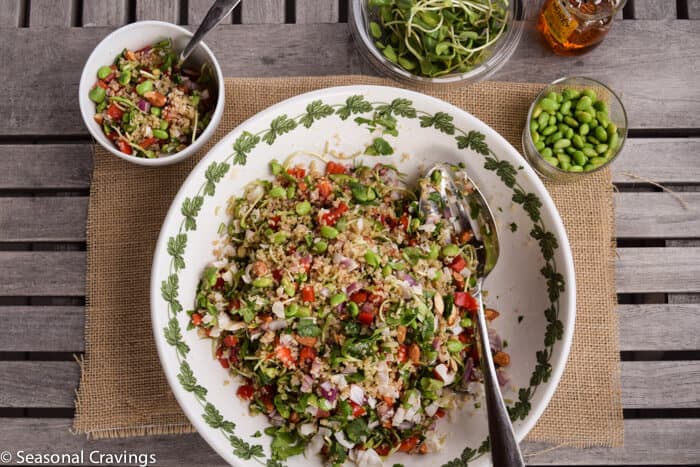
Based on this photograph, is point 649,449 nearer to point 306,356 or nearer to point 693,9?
point 306,356

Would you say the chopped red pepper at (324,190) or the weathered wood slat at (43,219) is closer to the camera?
the chopped red pepper at (324,190)

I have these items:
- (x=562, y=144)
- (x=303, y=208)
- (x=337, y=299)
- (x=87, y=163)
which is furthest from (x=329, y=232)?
(x=87, y=163)

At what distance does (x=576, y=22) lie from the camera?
9.14 ft

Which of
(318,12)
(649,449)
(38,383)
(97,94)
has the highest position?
(318,12)

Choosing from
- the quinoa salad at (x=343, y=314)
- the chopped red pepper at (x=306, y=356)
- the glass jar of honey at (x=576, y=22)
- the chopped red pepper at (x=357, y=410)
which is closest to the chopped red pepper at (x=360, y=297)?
the quinoa salad at (x=343, y=314)

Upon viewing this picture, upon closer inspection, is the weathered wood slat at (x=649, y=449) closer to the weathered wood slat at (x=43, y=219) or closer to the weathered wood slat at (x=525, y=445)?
the weathered wood slat at (x=525, y=445)

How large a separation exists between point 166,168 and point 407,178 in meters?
1.22

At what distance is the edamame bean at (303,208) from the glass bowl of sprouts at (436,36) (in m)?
0.85

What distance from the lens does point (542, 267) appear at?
2.58 m

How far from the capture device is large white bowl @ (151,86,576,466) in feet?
8.07

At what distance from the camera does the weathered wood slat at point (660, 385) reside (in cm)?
297

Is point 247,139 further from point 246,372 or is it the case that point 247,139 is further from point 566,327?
point 566,327

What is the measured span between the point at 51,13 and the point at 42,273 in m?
1.40

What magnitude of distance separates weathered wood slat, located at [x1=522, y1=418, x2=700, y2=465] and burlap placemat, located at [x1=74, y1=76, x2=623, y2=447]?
0.11 metres
